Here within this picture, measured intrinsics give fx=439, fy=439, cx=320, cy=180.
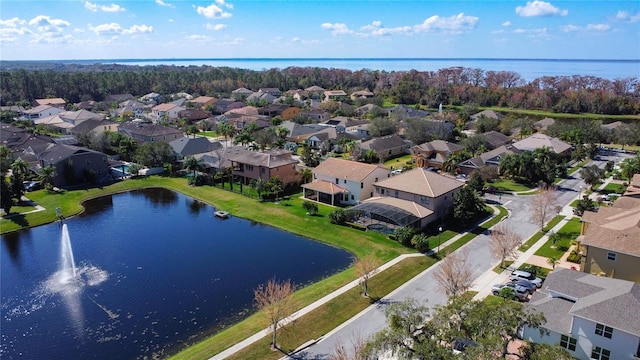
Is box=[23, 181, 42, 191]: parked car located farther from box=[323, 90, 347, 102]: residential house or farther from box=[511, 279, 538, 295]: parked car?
box=[323, 90, 347, 102]: residential house

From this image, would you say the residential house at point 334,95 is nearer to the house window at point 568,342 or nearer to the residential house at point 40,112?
the residential house at point 40,112

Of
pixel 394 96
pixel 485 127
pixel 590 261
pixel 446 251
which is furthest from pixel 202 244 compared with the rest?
pixel 394 96

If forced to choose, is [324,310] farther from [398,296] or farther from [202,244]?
[202,244]

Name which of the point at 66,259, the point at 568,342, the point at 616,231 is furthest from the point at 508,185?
the point at 66,259

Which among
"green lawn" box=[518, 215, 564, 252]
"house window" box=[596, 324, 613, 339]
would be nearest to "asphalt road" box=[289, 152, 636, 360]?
"green lawn" box=[518, 215, 564, 252]

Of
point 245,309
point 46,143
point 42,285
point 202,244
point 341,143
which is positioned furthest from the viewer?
point 341,143

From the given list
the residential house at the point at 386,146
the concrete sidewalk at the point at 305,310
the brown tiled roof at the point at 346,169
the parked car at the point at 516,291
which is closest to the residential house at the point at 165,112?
the residential house at the point at 386,146
